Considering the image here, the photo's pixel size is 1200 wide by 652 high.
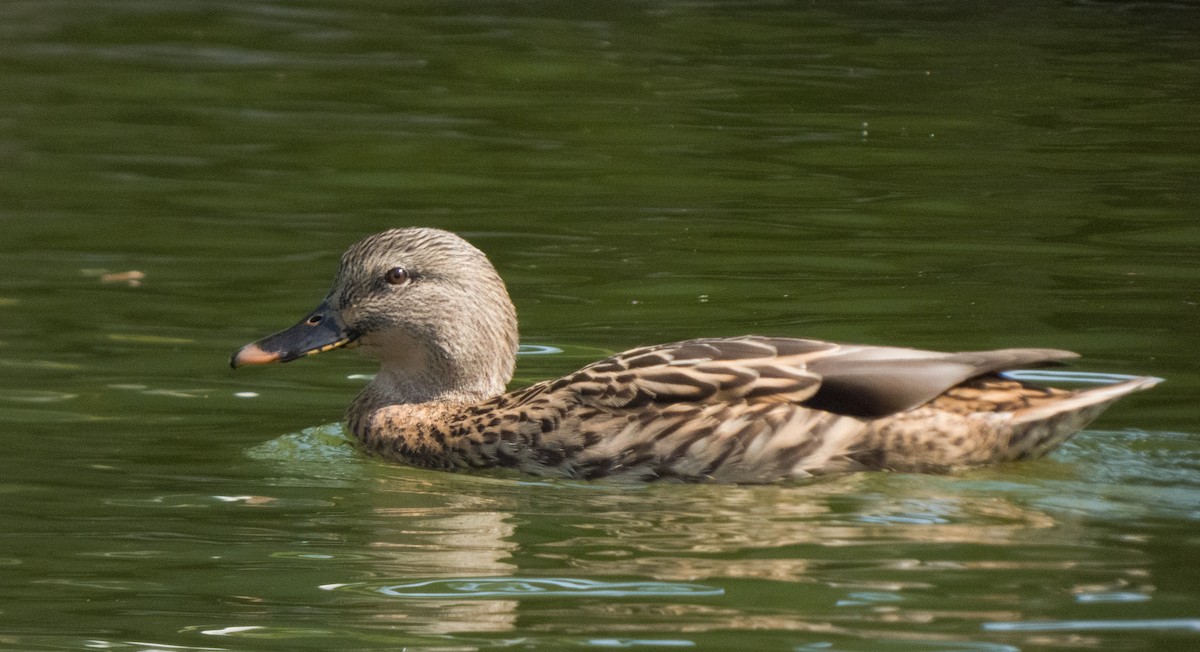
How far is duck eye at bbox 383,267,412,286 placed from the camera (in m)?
9.64

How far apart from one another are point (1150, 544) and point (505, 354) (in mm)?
3418

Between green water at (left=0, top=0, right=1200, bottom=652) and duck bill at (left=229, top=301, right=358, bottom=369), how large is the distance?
1.18 ft

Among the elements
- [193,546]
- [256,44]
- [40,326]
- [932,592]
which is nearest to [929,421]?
[932,592]

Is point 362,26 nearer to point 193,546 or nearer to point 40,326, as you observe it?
point 40,326

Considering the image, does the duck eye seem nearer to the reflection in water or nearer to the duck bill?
the duck bill

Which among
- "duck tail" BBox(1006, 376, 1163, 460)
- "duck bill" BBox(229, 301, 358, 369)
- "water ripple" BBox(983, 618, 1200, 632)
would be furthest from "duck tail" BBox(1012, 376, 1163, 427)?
"duck bill" BBox(229, 301, 358, 369)

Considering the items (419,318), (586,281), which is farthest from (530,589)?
(586,281)

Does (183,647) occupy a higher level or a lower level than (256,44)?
lower

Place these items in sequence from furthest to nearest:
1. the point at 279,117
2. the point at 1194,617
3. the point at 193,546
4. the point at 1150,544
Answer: the point at 279,117, the point at 193,546, the point at 1150,544, the point at 1194,617

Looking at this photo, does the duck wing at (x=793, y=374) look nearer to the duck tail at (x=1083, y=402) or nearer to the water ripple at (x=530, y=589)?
Answer: the duck tail at (x=1083, y=402)

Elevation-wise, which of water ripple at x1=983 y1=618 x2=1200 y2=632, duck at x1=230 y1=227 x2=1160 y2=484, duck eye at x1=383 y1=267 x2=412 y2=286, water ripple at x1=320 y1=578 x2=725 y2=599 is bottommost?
water ripple at x1=320 y1=578 x2=725 y2=599

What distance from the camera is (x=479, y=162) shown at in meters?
15.4

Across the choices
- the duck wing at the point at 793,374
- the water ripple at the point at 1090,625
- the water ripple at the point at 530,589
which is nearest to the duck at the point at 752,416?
the duck wing at the point at 793,374

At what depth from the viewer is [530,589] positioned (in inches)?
281
